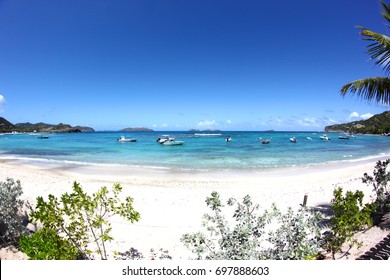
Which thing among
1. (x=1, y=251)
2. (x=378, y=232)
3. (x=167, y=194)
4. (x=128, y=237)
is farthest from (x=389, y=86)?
(x=1, y=251)

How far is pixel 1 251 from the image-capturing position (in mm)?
4992

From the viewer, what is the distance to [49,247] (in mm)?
3703

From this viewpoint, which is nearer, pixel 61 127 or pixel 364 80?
pixel 364 80

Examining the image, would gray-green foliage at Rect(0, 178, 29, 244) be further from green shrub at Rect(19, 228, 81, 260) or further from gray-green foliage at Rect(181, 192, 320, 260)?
gray-green foliage at Rect(181, 192, 320, 260)

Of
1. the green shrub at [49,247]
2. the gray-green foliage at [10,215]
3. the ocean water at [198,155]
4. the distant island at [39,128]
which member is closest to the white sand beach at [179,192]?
the gray-green foliage at [10,215]

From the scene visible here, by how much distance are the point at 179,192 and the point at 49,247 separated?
8356 mm

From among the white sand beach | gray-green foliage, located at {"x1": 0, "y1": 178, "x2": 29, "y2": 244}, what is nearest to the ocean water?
the white sand beach

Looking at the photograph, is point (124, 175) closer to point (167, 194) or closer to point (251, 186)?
point (167, 194)

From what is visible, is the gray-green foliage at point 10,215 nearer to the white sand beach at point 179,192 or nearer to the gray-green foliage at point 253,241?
the white sand beach at point 179,192

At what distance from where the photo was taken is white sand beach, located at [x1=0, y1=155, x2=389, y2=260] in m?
6.18

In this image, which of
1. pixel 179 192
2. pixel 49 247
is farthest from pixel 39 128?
pixel 49 247

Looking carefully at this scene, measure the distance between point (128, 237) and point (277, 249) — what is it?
4017 mm

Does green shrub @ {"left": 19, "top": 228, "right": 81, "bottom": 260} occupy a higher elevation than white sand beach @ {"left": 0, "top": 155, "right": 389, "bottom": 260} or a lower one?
higher

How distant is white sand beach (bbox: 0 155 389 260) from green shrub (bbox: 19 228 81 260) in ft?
5.27
